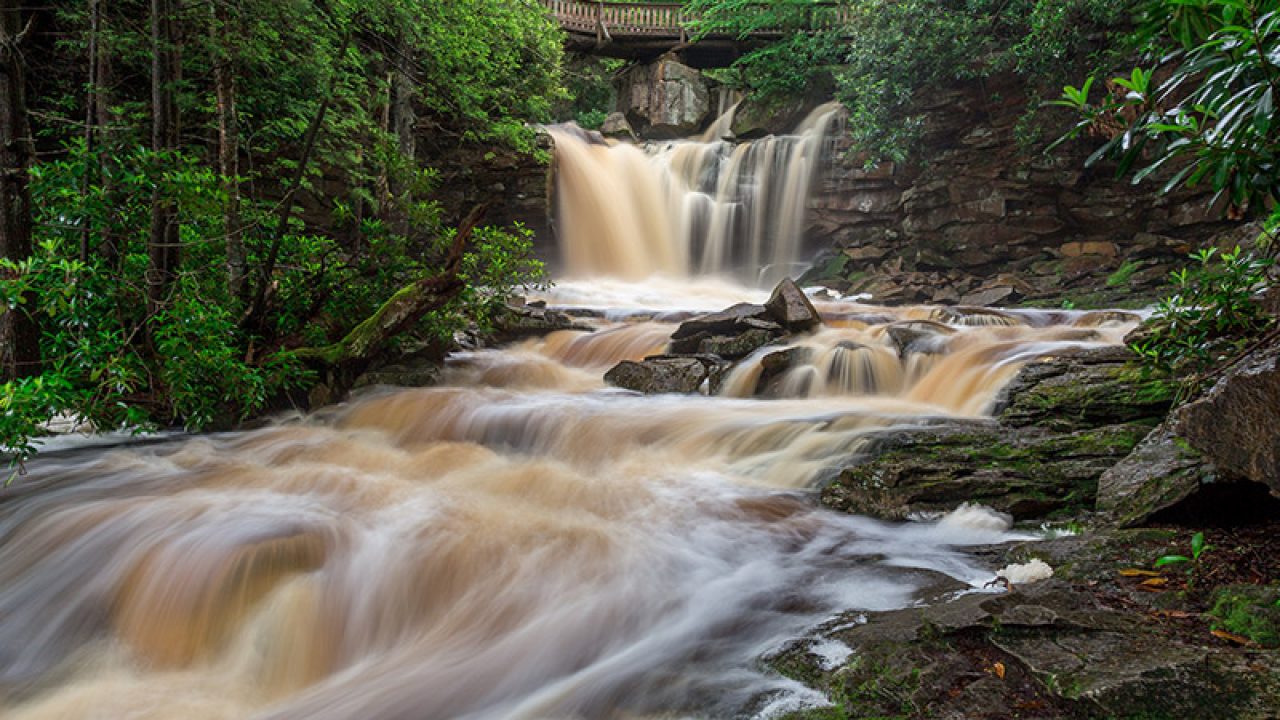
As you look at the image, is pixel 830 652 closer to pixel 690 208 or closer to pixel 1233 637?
pixel 1233 637

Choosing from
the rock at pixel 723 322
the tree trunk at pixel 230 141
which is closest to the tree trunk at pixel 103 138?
the tree trunk at pixel 230 141

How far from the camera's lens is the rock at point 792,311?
9125 millimetres

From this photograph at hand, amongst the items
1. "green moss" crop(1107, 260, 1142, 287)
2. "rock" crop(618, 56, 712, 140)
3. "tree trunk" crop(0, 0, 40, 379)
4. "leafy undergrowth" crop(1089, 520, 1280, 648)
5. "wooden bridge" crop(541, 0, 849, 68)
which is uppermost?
"wooden bridge" crop(541, 0, 849, 68)

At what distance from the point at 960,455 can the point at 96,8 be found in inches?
284

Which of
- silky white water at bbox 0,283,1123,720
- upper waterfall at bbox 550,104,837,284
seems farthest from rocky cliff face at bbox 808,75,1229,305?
silky white water at bbox 0,283,1123,720

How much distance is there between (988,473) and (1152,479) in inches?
37.9

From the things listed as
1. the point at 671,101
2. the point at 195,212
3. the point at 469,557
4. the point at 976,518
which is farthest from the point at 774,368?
the point at 671,101

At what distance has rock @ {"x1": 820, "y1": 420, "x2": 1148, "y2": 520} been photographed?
3.84m

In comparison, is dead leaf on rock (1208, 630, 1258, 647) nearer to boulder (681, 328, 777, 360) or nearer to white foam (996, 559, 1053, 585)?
white foam (996, 559, 1053, 585)

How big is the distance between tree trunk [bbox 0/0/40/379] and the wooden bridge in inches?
751

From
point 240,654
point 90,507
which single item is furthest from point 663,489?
point 90,507

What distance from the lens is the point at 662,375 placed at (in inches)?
315

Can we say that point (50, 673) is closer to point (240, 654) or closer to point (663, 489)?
point (240, 654)

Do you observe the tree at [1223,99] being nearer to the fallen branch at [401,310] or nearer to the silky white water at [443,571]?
the silky white water at [443,571]
